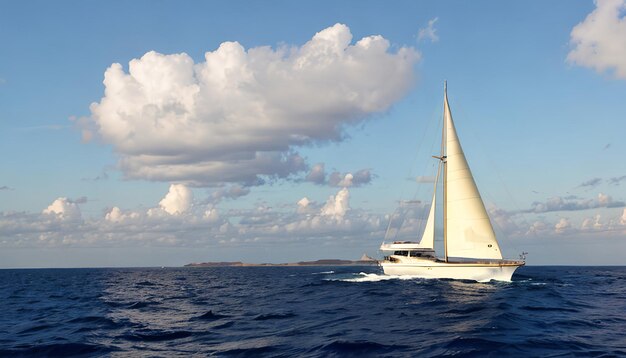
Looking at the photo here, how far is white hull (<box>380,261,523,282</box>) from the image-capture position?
5354 centimetres

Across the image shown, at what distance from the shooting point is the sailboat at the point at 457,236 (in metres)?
54.6

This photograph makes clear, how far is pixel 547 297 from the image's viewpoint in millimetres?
38969

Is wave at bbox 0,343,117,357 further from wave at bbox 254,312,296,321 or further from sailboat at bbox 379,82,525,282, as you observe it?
sailboat at bbox 379,82,525,282

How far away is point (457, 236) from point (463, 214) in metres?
3.12

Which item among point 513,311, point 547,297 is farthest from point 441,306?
point 547,297

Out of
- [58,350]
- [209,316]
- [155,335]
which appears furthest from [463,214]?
[58,350]

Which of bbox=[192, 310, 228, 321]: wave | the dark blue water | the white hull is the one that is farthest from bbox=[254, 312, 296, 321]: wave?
the white hull

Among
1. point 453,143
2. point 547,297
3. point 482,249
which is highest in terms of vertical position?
point 453,143

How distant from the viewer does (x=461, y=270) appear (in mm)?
55344

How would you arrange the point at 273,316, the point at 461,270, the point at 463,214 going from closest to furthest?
the point at 273,316 → the point at 461,270 → the point at 463,214

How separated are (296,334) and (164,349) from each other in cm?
616

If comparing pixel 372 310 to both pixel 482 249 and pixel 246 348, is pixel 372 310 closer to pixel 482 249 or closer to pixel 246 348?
pixel 246 348

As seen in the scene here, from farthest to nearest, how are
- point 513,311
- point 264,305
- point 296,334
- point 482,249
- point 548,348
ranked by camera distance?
point 482,249
point 264,305
point 513,311
point 296,334
point 548,348

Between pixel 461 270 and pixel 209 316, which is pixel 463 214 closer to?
pixel 461 270
